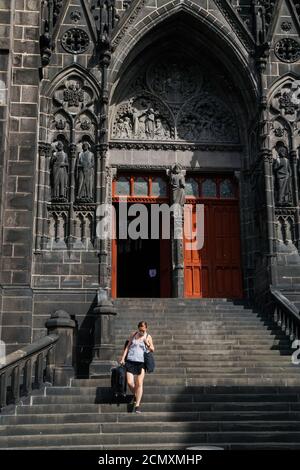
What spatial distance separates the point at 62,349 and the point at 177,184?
24.5 ft

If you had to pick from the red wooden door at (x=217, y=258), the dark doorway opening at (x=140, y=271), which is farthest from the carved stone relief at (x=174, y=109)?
the dark doorway opening at (x=140, y=271)

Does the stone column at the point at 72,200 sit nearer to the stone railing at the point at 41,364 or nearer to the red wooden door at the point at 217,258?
the red wooden door at the point at 217,258

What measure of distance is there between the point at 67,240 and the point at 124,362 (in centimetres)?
684

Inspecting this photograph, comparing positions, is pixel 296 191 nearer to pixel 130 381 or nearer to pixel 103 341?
pixel 103 341

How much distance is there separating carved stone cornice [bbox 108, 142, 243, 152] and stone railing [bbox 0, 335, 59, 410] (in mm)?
7784

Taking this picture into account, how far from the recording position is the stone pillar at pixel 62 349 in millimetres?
11188

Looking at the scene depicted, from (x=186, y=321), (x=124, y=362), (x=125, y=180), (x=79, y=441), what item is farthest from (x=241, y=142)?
(x=79, y=441)

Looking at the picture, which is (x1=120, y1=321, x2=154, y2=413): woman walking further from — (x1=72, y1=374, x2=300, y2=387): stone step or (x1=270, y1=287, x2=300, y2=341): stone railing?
(x1=270, y1=287, x2=300, y2=341): stone railing

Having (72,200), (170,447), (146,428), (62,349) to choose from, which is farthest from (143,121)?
(170,447)

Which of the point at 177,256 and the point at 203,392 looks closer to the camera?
the point at 203,392

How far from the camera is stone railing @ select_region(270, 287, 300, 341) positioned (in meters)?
13.6

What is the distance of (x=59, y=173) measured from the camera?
16.3m

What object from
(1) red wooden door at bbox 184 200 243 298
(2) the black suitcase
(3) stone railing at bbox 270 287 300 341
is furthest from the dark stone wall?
(3) stone railing at bbox 270 287 300 341

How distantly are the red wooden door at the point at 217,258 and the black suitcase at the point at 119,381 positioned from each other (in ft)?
24.3
